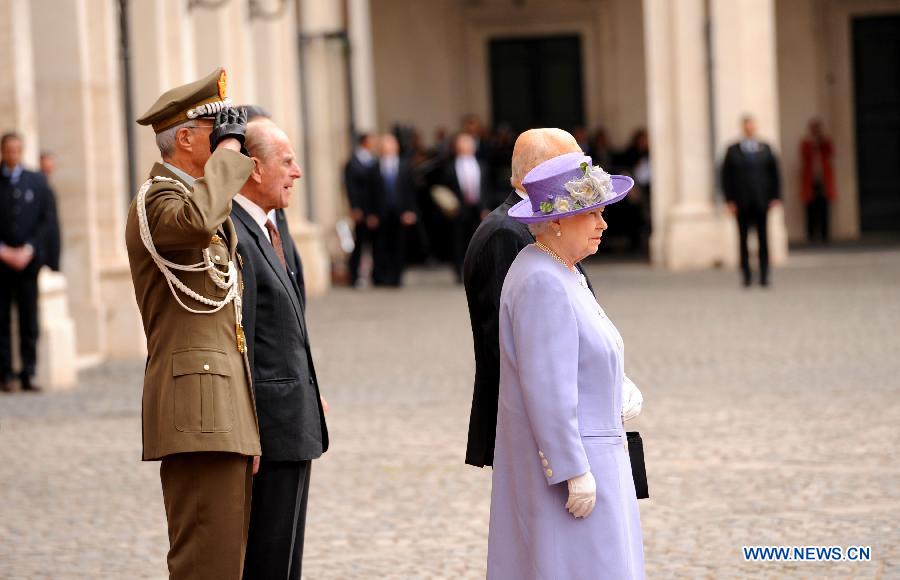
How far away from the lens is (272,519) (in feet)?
15.8

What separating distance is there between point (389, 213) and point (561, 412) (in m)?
17.0

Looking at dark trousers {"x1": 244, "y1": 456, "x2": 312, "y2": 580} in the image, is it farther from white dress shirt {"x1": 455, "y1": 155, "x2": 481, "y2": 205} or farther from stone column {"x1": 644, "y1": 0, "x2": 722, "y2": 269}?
stone column {"x1": 644, "y1": 0, "x2": 722, "y2": 269}

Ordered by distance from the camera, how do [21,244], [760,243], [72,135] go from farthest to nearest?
[760,243], [72,135], [21,244]

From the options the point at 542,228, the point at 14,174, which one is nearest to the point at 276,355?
the point at 542,228

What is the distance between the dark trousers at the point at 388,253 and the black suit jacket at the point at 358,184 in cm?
40

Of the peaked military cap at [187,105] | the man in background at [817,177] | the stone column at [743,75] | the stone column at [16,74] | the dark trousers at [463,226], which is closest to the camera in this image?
the peaked military cap at [187,105]

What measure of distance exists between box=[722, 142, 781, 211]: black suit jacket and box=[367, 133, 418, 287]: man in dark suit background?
4.46m

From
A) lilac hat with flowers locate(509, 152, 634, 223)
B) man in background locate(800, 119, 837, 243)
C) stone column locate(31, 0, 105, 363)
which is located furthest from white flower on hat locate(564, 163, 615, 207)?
man in background locate(800, 119, 837, 243)

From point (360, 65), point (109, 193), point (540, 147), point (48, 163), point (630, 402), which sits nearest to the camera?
point (630, 402)

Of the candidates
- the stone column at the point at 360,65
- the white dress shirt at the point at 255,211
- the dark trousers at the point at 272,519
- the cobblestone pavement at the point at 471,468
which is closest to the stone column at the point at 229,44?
the cobblestone pavement at the point at 471,468

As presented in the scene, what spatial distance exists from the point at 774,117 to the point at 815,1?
21.4ft

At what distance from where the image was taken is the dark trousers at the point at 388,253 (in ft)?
68.9

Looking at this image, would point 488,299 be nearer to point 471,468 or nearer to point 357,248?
point 471,468

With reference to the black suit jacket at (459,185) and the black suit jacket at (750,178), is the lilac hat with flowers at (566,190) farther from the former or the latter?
the black suit jacket at (459,185)
